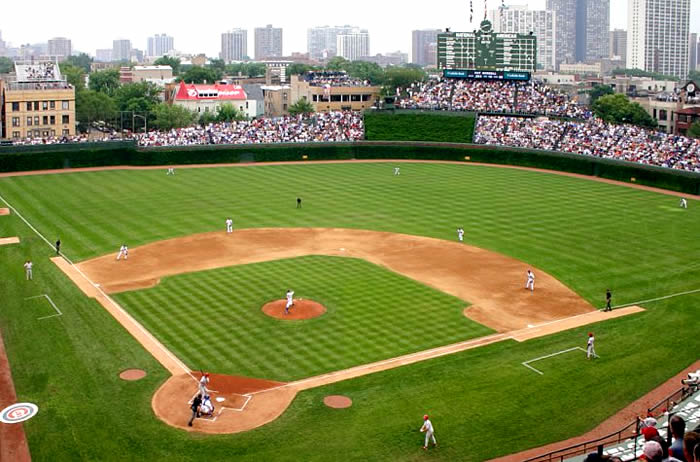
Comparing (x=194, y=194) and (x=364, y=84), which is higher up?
(x=364, y=84)

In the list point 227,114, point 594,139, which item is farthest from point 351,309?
point 227,114

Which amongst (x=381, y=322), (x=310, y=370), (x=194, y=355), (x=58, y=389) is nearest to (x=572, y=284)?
(x=381, y=322)

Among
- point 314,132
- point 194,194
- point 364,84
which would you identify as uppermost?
point 364,84

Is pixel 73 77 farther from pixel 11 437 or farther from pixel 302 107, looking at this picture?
pixel 11 437

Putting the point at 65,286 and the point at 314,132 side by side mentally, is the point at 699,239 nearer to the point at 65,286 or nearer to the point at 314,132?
the point at 65,286

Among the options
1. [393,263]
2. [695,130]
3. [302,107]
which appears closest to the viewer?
[393,263]

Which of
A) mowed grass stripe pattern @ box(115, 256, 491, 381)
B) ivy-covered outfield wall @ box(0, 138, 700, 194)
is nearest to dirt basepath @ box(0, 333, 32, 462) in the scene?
mowed grass stripe pattern @ box(115, 256, 491, 381)

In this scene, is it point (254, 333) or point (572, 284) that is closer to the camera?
point (254, 333)

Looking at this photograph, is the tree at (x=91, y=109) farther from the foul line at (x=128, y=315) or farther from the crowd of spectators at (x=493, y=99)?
the foul line at (x=128, y=315)
